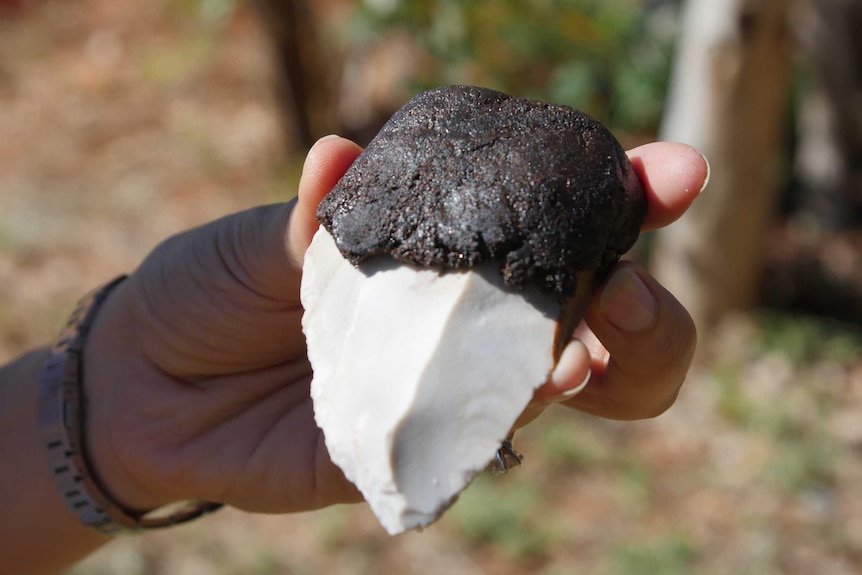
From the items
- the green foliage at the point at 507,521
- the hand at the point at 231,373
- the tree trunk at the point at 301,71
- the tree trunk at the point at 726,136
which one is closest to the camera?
the hand at the point at 231,373

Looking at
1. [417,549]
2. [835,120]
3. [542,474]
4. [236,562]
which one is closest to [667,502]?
[542,474]

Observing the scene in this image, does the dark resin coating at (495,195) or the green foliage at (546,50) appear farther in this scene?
the green foliage at (546,50)

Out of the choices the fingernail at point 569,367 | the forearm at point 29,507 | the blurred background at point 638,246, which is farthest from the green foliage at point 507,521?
the fingernail at point 569,367

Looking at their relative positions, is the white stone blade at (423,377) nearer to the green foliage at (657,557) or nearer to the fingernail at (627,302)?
the fingernail at (627,302)

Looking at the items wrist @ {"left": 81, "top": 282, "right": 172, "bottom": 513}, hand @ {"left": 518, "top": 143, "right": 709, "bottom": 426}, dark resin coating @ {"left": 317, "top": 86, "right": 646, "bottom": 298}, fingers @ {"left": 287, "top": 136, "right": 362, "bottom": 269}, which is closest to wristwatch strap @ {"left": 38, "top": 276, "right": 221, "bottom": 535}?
wrist @ {"left": 81, "top": 282, "right": 172, "bottom": 513}

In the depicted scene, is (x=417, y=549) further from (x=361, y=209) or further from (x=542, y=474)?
(x=361, y=209)

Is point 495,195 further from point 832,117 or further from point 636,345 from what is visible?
point 832,117

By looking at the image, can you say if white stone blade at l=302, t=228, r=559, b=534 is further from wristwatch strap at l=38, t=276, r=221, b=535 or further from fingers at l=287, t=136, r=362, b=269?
wristwatch strap at l=38, t=276, r=221, b=535

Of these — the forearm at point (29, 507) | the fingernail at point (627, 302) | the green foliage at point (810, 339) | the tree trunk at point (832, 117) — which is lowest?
the green foliage at point (810, 339)
